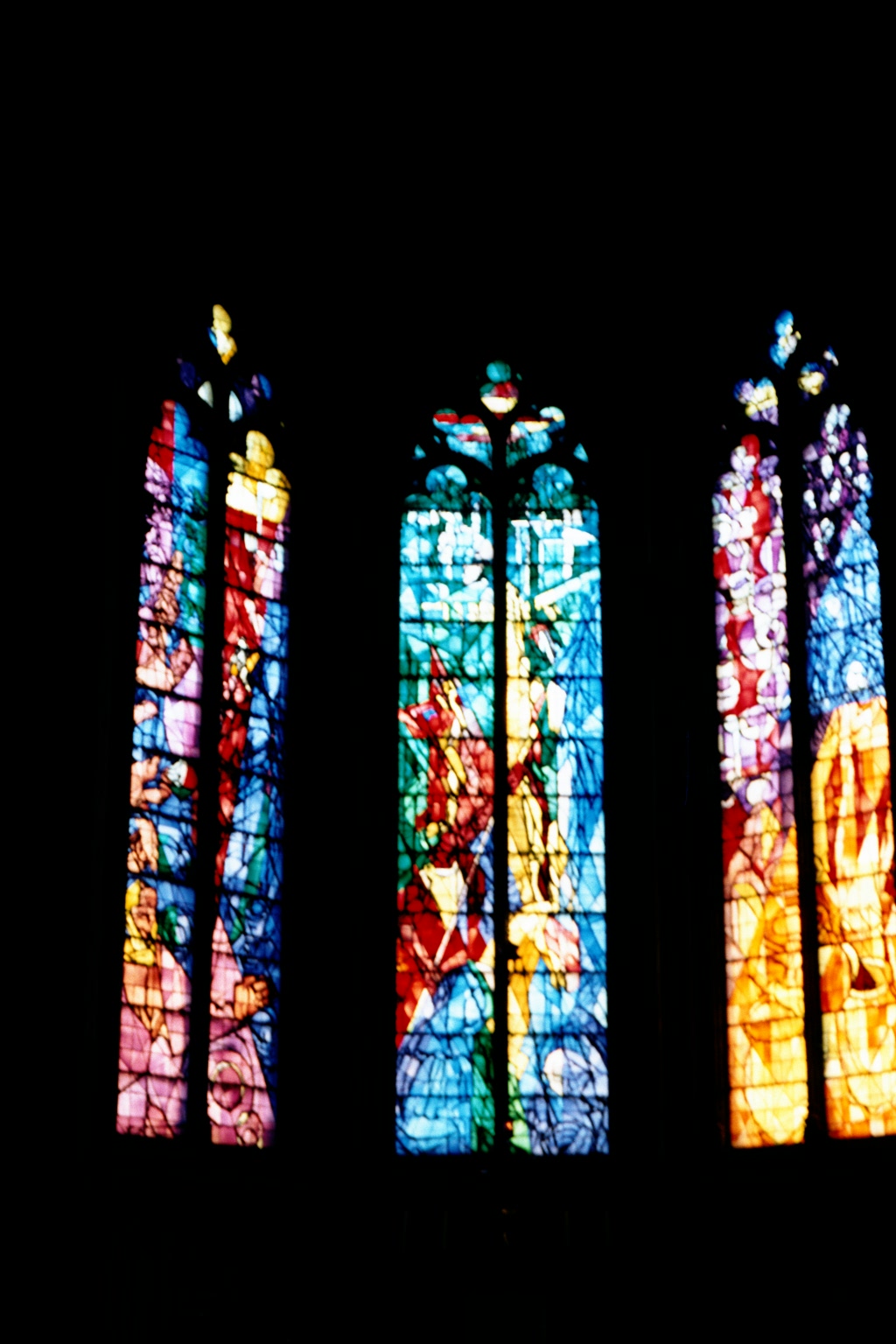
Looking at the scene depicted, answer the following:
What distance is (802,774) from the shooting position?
A: 16.1 m

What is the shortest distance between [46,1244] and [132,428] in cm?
433

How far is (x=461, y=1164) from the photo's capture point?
51.9 ft

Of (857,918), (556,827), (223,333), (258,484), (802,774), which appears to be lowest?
(857,918)

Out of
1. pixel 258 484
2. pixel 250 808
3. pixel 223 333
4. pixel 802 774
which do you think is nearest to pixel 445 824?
pixel 250 808

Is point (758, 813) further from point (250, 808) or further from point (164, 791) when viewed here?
point (164, 791)

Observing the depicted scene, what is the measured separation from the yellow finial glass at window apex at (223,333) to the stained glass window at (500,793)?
1.19 metres

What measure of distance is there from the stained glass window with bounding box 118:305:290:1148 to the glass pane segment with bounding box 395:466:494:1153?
69 centimetres

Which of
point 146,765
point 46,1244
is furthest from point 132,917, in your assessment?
point 46,1244

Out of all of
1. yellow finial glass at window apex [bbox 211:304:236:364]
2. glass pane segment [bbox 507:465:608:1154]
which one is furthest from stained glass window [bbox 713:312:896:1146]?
yellow finial glass at window apex [bbox 211:304:236:364]

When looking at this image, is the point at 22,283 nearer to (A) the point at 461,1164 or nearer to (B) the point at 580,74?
(B) the point at 580,74

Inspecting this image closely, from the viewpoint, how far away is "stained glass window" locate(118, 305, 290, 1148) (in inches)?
608

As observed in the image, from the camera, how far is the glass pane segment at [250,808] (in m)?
15.7

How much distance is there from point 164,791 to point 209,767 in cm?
35

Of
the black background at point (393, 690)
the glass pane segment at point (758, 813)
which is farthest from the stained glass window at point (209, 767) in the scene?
the glass pane segment at point (758, 813)
